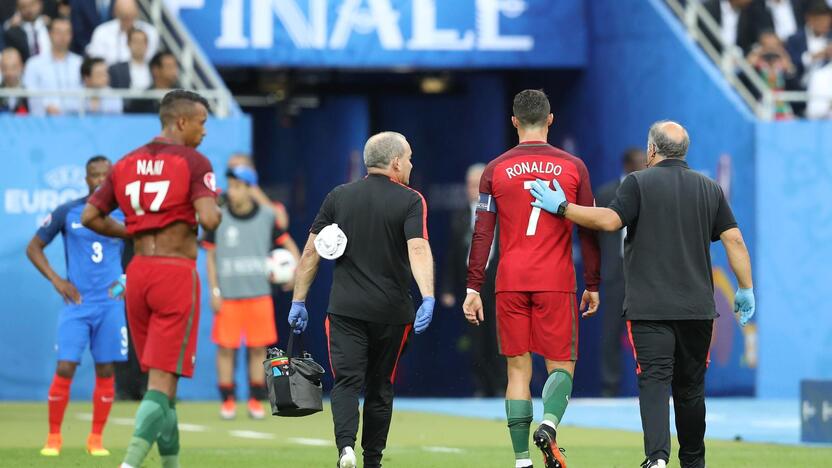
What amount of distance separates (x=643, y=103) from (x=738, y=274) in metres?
11.9

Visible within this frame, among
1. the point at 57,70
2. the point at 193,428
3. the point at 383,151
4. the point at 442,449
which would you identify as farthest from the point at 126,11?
the point at 383,151

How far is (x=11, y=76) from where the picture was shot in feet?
65.3

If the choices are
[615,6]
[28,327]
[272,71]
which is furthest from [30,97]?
[615,6]

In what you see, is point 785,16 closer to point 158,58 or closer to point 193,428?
point 158,58

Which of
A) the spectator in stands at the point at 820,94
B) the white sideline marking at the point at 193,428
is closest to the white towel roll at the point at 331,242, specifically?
the white sideline marking at the point at 193,428

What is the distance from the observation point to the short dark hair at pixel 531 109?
11023mm

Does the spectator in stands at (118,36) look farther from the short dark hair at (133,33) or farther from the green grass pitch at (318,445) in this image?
the green grass pitch at (318,445)

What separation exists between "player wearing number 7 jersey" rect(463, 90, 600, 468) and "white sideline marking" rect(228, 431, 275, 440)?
4629mm

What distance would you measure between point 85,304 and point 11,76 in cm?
688

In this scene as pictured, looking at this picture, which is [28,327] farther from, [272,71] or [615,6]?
[615,6]

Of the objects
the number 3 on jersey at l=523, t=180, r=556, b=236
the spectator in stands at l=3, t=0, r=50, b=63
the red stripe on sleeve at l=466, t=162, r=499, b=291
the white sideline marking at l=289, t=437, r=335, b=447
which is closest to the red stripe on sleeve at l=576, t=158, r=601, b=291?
the number 3 on jersey at l=523, t=180, r=556, b=236

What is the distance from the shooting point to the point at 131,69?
2038cm

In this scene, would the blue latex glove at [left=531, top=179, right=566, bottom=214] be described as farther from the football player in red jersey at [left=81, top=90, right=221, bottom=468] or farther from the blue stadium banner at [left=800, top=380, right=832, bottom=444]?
the blue stadium banner at [left=800, top=380, right=832, bottom=444]

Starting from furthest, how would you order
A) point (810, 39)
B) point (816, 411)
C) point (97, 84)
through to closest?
point (810, 39)
point (97, 84)
point (816, 411)
